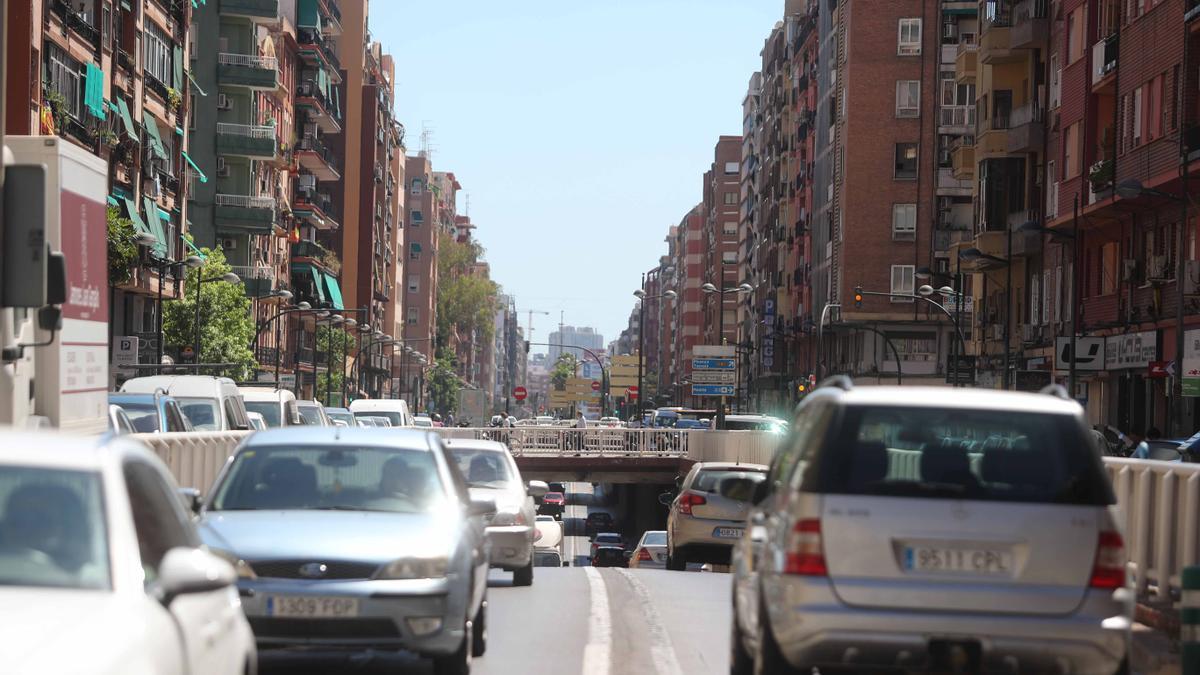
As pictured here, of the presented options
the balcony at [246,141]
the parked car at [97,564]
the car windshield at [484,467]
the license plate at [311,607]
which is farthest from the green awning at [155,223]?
the parked car at [97,564]

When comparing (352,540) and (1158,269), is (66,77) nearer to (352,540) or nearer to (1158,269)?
(1158,269)

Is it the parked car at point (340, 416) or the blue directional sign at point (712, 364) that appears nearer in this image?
the parked car at point (340, 416)

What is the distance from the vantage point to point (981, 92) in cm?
6344

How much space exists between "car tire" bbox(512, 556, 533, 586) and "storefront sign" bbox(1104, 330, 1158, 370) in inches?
1026

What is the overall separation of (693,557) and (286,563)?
17.8m

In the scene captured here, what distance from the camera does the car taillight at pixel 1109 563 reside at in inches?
369

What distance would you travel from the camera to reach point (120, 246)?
52.3m

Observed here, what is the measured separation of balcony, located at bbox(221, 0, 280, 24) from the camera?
84188 mm

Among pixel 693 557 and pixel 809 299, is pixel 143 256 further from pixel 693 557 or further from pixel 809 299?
pixel 809 299

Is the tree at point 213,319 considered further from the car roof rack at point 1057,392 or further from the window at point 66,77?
the car roof rack at point 1057,392

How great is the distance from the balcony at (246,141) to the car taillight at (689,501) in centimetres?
5986

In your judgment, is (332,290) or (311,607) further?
(332,290)

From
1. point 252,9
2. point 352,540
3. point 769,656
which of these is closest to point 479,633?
point 352,540

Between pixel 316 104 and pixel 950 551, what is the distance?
96.0 metres
